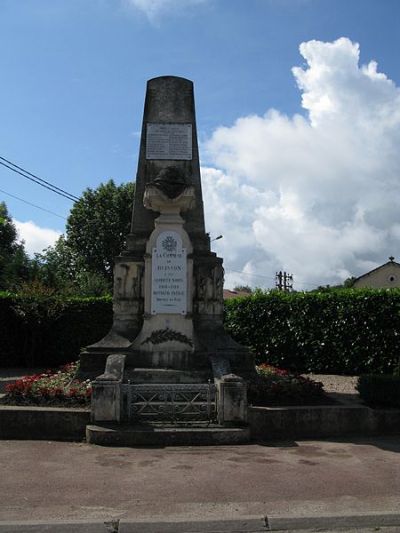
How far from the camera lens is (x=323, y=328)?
17656mm

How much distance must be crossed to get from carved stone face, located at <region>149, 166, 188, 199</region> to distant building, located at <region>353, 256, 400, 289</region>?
155 feet

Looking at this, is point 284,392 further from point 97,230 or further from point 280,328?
point 97,230

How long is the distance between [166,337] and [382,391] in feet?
12.2

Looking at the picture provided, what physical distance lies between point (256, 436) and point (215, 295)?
3.20 metres

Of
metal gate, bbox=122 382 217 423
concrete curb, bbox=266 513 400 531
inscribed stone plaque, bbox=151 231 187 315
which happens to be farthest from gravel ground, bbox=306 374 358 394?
concrete curb, bbox=266 513 400 531

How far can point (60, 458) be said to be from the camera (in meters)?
6.66

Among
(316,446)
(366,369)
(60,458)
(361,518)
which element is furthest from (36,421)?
(366,369)

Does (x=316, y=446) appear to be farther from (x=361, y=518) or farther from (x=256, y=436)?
(x=361, y=518)

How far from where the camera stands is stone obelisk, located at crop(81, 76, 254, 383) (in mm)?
9812

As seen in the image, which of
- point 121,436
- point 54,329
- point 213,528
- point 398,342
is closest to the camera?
point 213,528

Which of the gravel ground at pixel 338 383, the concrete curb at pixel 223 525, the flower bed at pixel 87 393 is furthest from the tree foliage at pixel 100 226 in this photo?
the concrete curb at pixel 223 525

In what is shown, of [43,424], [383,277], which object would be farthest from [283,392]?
[383,277]

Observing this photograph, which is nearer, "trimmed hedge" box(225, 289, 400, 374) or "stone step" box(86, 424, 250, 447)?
"stone step" box(86, 424, 250, 447)

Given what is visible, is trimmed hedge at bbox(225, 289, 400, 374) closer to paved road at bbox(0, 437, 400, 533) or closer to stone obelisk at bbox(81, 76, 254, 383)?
stone obelisk at bbox(81, 76, 254, 383)
